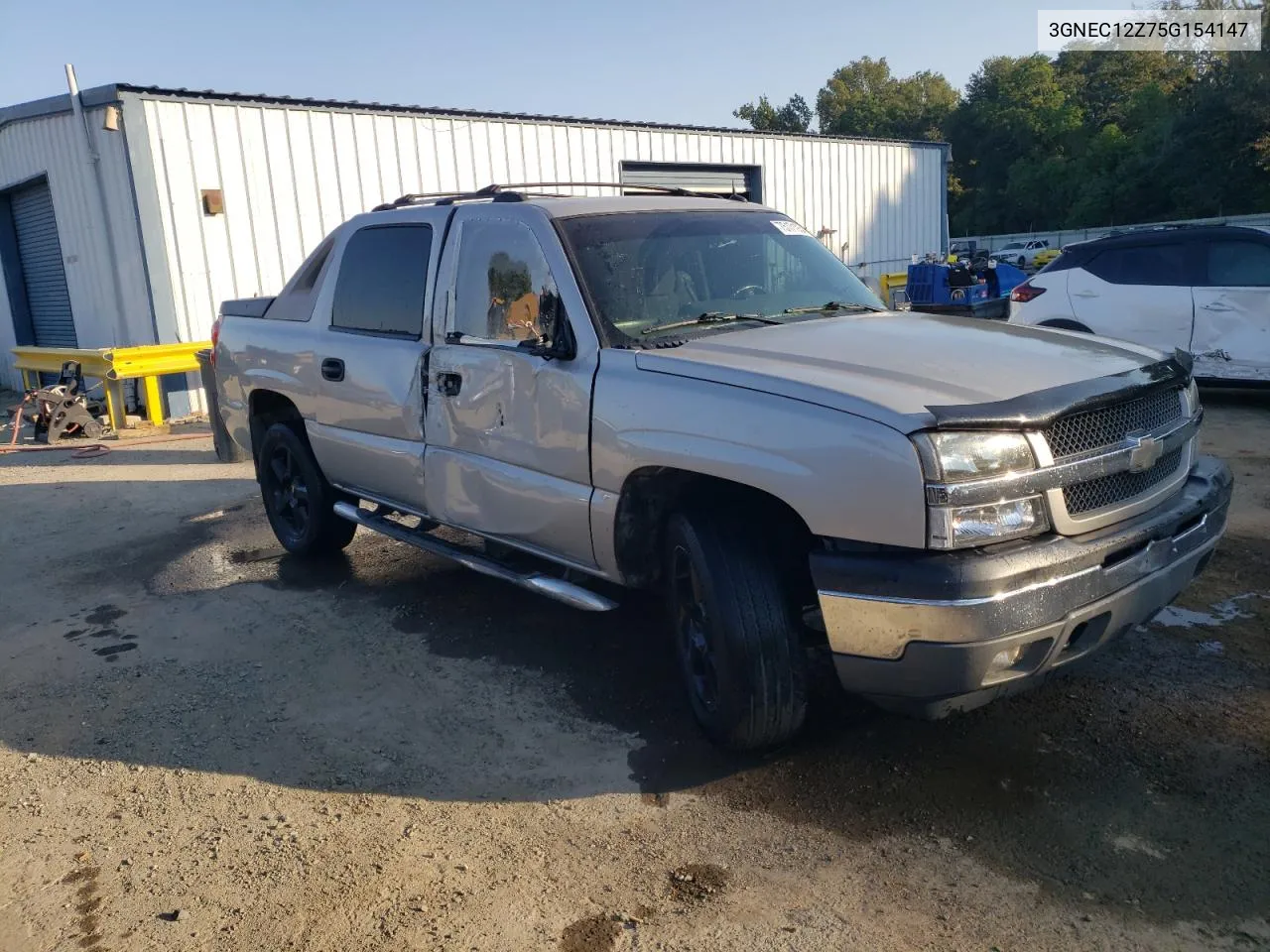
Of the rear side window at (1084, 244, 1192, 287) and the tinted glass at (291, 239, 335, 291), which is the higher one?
the tinted glass at (291, 239, 335, 291)

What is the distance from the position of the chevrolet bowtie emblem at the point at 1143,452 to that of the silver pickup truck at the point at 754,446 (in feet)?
0.05

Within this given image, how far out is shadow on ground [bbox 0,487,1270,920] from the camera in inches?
118


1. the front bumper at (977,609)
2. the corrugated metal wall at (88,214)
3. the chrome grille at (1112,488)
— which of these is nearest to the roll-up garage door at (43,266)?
the corrugated metal wall at (88,214)

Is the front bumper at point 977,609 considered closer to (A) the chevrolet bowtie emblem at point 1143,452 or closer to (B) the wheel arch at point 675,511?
(A) the chevrolet bowtie emblem at point 1143,452

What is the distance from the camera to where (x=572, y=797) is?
338cm

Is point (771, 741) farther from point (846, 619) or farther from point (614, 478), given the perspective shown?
point (614, 478)

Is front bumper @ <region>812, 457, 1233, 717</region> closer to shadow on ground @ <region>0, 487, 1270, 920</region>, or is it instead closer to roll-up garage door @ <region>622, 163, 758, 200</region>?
shadow on ground @ <region>0, 487, 1270, 920</region>

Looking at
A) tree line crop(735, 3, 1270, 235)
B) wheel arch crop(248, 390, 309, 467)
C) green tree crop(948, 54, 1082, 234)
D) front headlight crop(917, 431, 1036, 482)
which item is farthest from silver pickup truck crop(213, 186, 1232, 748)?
green tree crop(948, 54, 1082, 234)

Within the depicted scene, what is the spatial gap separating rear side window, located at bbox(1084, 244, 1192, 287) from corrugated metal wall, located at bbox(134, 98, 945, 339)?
7.76m

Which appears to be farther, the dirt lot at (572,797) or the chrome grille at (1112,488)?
the chrome grille at (1112,488)

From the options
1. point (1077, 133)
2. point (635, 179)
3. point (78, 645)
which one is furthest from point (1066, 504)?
point (1077, 133)

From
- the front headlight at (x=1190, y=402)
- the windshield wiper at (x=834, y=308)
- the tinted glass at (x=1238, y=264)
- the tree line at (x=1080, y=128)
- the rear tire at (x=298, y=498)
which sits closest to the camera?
the front headlight at (x=1190, y=402)

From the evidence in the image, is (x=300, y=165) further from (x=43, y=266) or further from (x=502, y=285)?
(x=502, y=285)

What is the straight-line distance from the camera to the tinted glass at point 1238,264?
27.8 ft
